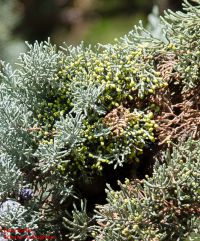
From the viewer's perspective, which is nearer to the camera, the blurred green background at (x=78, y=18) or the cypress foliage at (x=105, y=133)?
the cypress foliage at (x=105, y=133)

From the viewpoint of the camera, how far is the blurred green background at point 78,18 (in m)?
3.75

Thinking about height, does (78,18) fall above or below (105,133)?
above

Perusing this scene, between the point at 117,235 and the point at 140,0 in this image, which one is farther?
the point at 140,0

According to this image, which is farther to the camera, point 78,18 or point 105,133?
point 78,18

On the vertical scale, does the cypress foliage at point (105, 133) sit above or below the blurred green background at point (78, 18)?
below

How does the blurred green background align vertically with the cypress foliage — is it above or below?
above

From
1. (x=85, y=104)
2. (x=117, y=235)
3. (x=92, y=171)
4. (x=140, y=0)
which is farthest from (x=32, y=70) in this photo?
(x=140, y=0)

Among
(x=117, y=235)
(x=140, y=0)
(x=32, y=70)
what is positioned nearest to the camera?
(x=117, y=235)

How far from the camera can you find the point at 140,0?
3998mm

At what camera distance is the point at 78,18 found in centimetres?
417

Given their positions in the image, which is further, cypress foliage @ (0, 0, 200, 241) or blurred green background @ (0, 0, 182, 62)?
blurred green background @ (0, 0, 182, 62)

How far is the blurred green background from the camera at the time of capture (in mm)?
3748

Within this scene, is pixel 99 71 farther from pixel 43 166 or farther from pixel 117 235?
pixel 117 235

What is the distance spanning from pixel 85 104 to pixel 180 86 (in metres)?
0.21
